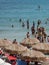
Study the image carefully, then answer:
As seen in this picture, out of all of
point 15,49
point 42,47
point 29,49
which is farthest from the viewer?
point 42,47

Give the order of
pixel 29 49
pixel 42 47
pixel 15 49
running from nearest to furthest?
pixel 29 49 → pixel 15 49 → pixel 42 47

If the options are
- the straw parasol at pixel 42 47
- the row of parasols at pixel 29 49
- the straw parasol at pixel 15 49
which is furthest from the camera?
the straw parasol at pixel 42 47

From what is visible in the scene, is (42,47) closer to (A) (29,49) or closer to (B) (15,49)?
(A) (29,49)

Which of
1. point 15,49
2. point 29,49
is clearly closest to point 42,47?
point 29,49

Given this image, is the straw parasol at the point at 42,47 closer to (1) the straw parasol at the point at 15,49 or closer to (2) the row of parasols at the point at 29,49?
(2) the row of parasols at the point at 29,49

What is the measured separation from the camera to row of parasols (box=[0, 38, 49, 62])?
1324 centimetres

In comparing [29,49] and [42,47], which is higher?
[29,49]

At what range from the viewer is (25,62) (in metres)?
13.1

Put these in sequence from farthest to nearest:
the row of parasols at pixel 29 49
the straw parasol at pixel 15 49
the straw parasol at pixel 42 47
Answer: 1. the straw parasol at pixel 42 47
2. the straw parasol at pixel 15 49
3. the row of parasols at pixel 29 49

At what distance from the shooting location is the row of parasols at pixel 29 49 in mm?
13242

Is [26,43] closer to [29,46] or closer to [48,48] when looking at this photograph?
[29,46]

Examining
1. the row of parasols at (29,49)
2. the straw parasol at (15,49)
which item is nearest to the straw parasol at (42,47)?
the row of parasols at (29,49)

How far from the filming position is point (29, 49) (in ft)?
47.6

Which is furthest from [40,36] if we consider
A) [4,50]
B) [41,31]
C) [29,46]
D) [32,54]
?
[32,54]
